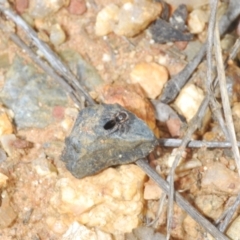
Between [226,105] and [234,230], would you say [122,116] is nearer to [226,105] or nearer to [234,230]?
[226,105]

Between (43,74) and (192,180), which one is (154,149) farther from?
(43,74)

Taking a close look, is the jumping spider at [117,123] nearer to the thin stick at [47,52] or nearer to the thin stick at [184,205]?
the thin stick at [184,205]

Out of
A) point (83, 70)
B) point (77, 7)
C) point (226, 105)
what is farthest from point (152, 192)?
point (77, 7)

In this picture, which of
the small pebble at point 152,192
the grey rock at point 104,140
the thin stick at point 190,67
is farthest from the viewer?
the thin stick at point 190,67

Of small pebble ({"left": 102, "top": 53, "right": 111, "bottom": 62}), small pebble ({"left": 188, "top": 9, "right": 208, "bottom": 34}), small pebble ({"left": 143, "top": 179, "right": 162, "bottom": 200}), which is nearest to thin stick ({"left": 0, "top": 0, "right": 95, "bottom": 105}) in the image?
small pebble ({"left": 102, "top": 53, "right": 111, "bottom": 62})

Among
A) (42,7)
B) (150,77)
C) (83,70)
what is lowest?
(150,77)

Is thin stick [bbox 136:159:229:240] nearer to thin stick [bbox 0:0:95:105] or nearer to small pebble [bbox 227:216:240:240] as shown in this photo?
small pebble [bbox 227:216:240:240]

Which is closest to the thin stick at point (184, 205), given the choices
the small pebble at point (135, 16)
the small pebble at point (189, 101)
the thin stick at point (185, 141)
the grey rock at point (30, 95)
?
the thin stick at point (185, 141)
